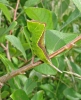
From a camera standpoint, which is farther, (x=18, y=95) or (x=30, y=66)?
(x=18, y=95)

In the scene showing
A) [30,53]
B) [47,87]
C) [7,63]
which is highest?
[7,63]

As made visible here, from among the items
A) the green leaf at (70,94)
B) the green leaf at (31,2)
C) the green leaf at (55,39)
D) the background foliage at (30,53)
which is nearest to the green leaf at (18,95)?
the background foliage at (30,53)

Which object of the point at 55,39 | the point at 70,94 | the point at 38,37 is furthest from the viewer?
the point at 70,94

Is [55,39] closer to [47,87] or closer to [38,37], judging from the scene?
[38,37]

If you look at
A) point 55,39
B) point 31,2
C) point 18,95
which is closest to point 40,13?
point 55,39

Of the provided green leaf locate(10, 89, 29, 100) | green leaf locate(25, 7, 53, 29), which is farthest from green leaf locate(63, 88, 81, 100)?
green leaf locate(25, 7, 53, 29)

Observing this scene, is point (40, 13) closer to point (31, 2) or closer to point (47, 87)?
point (31, 2)

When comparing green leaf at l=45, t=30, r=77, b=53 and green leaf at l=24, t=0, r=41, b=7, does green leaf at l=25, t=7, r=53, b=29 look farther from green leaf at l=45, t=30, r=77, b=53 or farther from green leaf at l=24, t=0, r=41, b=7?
green leaf at l=24, t=0, r=41, b=7

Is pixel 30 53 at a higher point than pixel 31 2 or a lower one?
lower

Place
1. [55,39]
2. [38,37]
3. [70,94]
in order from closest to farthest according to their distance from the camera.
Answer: [38,37], [55,39], [70,94]
